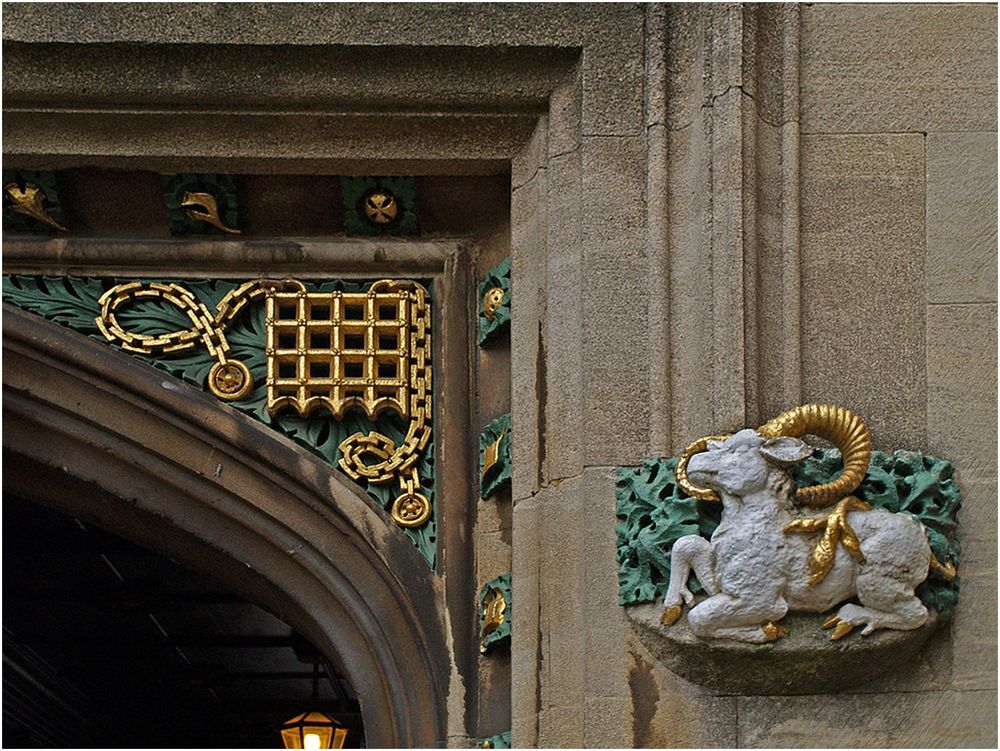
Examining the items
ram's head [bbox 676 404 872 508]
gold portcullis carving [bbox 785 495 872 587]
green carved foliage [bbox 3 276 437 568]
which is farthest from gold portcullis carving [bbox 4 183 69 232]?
gold portcullis carving [bbox 785 495 872 587]

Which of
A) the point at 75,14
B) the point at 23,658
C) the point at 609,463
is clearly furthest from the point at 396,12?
the point at 23,658

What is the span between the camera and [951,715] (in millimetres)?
4934

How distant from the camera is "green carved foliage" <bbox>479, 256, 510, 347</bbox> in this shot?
561 centimetres

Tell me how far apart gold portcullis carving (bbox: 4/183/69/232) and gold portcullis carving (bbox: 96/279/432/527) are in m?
0.22

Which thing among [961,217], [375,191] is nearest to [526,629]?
[375,191]

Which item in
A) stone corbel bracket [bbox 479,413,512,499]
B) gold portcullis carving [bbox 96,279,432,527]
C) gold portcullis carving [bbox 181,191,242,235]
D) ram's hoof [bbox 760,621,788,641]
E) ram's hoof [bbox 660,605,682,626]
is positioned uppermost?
gold portcullis carving [bbox 181,191,242,235]

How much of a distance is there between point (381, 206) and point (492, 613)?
925 millimetres

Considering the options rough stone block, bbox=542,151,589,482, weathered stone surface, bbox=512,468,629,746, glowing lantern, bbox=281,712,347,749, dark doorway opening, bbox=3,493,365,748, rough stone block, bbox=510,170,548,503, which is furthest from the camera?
dark doorway opening, bbox=3,493,365,748

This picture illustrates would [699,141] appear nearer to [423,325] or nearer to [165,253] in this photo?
[423,325]

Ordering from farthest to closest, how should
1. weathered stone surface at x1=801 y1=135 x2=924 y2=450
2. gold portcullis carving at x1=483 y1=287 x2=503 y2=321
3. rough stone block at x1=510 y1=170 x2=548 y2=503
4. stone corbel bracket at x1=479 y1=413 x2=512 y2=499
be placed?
gold portcullis carving at x1=483 y1=287 x2=503 y2=321 → stone corbel bracket at x1=479 y1=413 x2=512 y2=499 → rough stone block at x1=510 y1=170 x2=548 y2=503 → weathered stone surface at x1=801 y1=135 x2=924 y2=450

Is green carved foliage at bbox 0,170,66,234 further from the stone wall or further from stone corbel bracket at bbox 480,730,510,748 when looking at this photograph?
stone corbel bracket at bbox 480,730,510,748

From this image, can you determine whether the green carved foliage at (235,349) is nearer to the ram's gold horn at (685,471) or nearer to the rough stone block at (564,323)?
the rough stone block at (564,323)

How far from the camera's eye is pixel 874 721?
194 inches

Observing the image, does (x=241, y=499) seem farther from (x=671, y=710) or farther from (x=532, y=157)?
(x=671, y=710)
